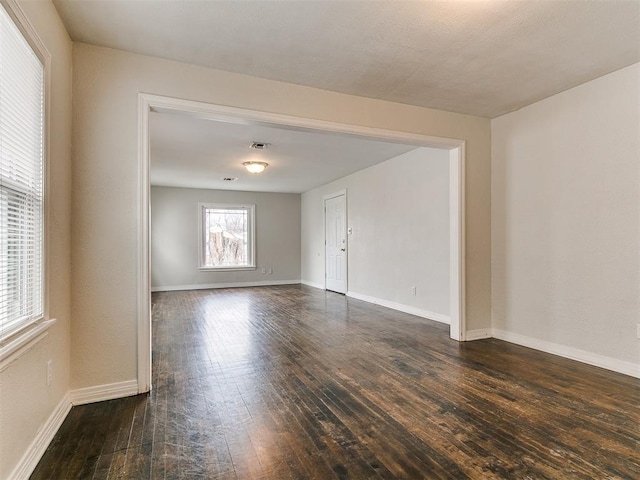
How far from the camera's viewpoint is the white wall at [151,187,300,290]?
328 inches

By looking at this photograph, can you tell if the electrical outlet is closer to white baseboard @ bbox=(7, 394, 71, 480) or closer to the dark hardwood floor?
white baseboard @ bbox=(7, 394, 71, 480)

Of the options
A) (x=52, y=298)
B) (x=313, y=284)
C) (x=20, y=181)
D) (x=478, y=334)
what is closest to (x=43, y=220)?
(x=20, y=181)

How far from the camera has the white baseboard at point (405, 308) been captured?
4762mm

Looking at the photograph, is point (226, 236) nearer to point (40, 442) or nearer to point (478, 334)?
point (478, 334)

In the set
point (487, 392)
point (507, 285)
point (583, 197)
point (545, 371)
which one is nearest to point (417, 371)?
point (487, 392)

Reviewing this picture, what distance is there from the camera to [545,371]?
2.98 meters

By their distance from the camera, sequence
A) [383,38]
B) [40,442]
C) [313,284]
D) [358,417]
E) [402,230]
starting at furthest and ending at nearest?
1. [313,284]
2. [402,230]
3. [383,38]
4. [358,417]
5. [40,442]

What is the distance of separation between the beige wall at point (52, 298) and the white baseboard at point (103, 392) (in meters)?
0.12

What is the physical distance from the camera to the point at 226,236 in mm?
8961

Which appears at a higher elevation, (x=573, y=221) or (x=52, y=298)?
(x=573, y=221)

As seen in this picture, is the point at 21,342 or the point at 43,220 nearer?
the point at 21,342

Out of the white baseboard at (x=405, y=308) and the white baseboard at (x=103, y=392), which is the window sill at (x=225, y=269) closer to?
the white baseboard at (x=405, y=308)

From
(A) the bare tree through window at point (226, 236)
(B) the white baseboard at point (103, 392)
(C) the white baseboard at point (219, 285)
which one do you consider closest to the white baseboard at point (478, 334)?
(B) the white baseboard at point (103, 392)

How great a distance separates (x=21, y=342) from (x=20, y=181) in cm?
76
